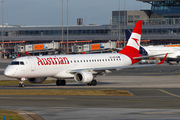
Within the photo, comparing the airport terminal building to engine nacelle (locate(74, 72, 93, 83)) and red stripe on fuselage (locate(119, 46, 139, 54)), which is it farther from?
engine nacelle (locate(74, 72, 93, 83))

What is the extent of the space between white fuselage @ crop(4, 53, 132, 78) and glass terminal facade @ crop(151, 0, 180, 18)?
4596 inches

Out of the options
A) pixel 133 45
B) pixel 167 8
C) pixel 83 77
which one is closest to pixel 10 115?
pixel 83 77

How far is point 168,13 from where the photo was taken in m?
165

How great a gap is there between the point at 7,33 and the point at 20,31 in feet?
22.5

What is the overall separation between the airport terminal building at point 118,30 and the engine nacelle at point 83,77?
98.8 m

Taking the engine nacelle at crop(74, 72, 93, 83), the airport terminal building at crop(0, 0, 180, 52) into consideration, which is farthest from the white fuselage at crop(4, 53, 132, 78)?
the airport terminal building at crop(0, 0, 180, 52)

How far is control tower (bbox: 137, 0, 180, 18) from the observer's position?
537ft

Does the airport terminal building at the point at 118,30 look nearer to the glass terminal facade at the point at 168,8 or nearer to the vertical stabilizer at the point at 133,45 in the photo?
the glass terminal facade at the point at 168,8

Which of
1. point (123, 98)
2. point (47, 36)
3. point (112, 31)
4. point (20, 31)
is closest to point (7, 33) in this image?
point (20, 31)

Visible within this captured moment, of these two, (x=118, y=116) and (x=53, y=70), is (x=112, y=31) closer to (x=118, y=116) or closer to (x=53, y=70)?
(x=53, y=70)

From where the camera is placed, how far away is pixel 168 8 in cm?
16625

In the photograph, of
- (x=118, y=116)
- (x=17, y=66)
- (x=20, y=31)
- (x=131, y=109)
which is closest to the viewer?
(x=118, y=116)

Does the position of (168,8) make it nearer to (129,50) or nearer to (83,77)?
(129,50)

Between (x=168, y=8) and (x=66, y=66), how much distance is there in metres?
128
